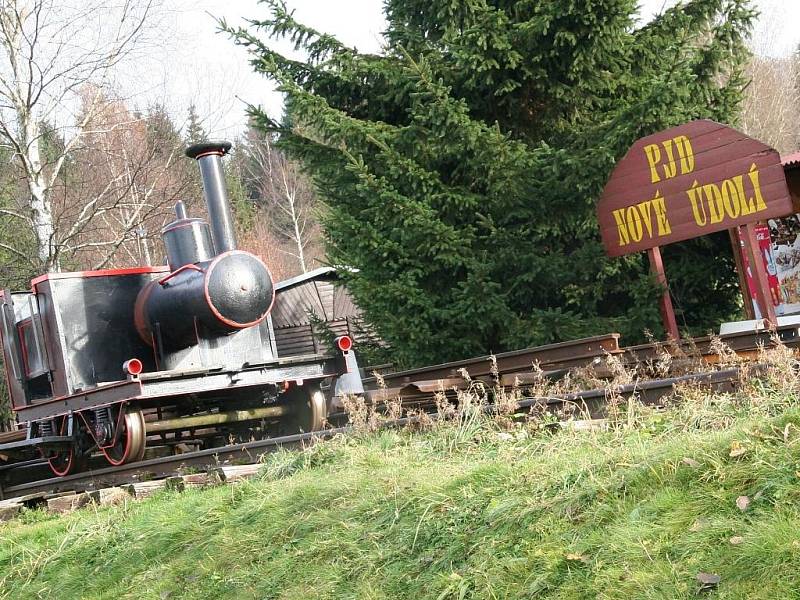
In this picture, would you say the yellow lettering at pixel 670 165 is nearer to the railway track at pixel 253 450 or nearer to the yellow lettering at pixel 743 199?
the yellow lettering at pixel 743 199

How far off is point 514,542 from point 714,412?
1.88 m

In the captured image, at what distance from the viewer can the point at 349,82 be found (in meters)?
12.3

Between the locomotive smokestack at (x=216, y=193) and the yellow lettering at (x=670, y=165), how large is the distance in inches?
201

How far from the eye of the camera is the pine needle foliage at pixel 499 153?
35.1ft

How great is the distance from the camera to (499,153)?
422 inches

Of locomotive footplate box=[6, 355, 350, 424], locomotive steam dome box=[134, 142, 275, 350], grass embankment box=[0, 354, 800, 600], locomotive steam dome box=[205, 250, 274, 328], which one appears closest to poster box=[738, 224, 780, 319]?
locomotive footplate box=[6, 355, 350, 424]

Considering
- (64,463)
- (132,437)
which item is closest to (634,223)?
(132,437)

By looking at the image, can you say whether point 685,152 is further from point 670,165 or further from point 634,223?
point 634,223

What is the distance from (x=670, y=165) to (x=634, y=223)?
77 centimetres

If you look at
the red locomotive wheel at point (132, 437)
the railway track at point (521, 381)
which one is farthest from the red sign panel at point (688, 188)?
the red locomotive wheel at point (132, 437)

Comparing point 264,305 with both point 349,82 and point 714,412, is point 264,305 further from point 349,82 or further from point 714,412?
point 714,412

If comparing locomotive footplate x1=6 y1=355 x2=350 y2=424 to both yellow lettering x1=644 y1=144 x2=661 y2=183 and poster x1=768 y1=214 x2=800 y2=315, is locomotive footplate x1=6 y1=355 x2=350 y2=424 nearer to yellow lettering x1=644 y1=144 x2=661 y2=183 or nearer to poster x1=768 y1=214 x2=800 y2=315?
yellow lettering x1=644 y1=144 x2=661 y2=183

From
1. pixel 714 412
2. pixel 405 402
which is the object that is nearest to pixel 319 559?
pixel 714 412

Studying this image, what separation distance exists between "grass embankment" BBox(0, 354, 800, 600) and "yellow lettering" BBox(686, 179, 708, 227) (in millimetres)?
4511
